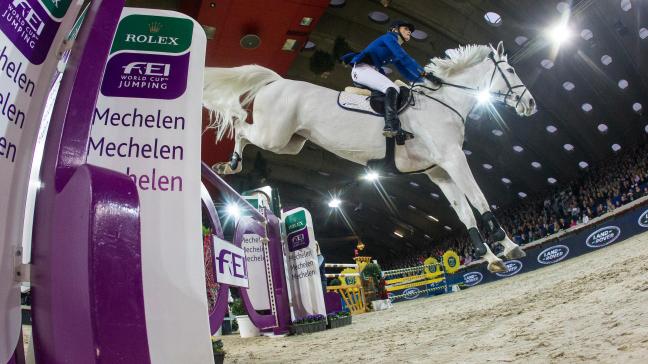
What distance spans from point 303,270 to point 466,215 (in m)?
2.11

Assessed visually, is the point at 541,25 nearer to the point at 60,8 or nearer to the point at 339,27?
the point at 339,27

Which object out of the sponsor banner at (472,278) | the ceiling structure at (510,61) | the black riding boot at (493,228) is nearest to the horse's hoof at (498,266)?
the black riding boot at (493,228)

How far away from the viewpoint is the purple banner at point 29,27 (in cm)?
63

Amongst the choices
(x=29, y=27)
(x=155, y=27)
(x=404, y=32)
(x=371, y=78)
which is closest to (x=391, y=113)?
(x=371, y=78)

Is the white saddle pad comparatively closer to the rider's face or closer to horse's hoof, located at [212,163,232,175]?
the rider's face

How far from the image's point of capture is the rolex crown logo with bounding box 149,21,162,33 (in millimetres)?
1208

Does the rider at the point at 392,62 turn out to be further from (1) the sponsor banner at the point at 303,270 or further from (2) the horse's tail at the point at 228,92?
(1) the sponsor banner at the point at 303,270

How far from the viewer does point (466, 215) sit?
253cm

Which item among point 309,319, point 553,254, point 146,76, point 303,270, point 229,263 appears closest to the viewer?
point 146,76

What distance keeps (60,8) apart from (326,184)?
11438 mm

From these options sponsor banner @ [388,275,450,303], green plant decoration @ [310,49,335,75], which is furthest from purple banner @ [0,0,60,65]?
sponsor banner @ [388,275,450,303]

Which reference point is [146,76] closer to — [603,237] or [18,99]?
[18,99]

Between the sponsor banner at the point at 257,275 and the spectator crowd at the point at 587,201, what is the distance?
3259mm

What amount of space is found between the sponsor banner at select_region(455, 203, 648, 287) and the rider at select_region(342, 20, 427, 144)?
4.19 meters
